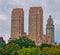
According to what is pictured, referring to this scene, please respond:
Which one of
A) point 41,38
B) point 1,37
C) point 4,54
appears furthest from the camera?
point 41,38

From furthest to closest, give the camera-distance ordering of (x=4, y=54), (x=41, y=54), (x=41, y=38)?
(x=41, y=38) → (x=4, y=54) → (x=41, y=54)

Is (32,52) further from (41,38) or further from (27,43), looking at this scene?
(41,38)

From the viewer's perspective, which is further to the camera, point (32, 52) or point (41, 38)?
point (41, 38)

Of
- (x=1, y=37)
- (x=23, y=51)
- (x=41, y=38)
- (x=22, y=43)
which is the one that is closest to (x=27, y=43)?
(x=22, y=43)

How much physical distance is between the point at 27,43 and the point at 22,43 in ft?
5.28

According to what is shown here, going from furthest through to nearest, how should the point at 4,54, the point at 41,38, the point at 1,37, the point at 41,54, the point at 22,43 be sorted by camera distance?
the point at 41,38
the point at 1,37
the point at 22,43
the point at 4,54
the point at 41,54

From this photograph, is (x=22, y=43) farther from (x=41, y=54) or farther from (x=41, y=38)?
(x=41, y=38)

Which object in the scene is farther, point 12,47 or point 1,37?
point 1,37

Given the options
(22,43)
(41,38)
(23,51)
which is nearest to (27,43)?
(22,43)

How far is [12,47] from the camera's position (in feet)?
226

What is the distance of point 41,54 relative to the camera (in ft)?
198

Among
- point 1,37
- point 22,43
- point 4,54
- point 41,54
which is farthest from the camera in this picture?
point 1,37

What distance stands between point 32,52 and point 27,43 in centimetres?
2768

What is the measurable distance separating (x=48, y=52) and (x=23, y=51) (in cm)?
470
